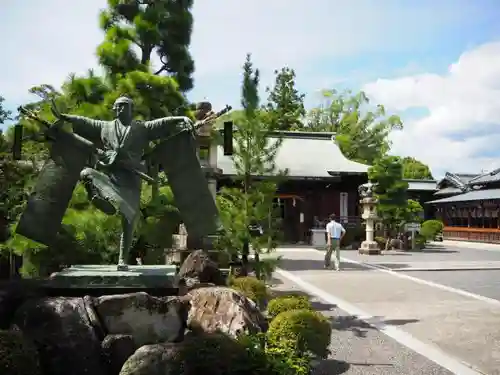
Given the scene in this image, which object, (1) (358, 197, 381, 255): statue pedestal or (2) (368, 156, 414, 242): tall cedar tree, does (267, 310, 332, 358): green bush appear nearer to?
(1) (358, 197, 381, 255): statue pedestal

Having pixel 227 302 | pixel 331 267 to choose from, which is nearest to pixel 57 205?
pixel 227 302

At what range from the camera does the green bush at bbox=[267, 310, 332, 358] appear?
5539 millimetres

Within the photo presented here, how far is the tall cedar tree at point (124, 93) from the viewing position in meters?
8.59

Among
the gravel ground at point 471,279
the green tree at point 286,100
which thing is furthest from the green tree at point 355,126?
the gravel ground at point 471,279

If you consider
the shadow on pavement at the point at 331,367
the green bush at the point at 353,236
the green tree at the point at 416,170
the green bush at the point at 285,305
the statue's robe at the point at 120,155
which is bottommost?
the shadow on pavement at the point at 331,367

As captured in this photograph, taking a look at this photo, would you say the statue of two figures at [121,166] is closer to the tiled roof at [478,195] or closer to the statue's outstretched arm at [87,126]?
the statue's outstretched arm at [87,126]

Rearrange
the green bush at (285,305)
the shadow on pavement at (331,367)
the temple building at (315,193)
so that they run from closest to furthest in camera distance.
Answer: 1. the shadow on pavement at (331,367)
2. the green bush at (285,305)
3. the temple building at (315,193)

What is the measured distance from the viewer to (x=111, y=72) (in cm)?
1060

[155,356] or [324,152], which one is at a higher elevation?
[324,152]

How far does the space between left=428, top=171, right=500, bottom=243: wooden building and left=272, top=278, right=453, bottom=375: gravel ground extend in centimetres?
2705

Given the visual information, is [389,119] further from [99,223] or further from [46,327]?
[46,327]

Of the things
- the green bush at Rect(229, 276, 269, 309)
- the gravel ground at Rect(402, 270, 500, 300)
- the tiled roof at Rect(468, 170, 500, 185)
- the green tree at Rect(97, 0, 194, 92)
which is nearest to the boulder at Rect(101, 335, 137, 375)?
the green bush at Rect(229, 276, 269, 309)

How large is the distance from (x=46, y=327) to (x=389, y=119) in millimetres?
39359

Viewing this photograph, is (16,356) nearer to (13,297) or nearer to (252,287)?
(13,297)
